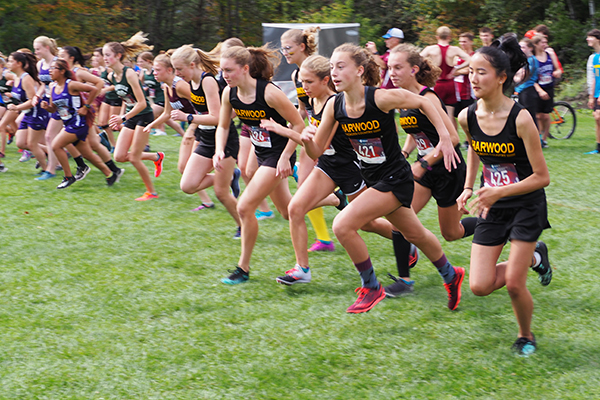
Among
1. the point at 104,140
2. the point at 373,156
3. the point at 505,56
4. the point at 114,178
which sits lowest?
the point at 114,178

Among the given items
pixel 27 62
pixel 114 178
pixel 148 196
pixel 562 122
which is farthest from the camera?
pixel 562 122

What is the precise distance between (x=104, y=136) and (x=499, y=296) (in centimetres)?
872

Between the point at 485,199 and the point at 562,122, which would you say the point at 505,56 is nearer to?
the point at 485,199

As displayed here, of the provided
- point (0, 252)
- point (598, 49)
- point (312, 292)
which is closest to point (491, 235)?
point (312, 292)

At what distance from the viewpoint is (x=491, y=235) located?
3.85 m

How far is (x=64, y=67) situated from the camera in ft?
29.2

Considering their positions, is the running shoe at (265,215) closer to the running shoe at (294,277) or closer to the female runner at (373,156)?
the running shoe at (294,277)

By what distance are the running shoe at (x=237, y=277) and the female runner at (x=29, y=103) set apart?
602 centimetres

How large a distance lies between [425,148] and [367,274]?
1.12 metres

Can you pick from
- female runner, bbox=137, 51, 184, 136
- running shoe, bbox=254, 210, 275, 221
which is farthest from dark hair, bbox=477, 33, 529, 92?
female runner, bbox=137, 51, 184, 136

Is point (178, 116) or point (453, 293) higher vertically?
point (178, 116)

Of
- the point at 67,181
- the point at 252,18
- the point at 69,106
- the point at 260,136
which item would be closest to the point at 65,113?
the point at 69,106

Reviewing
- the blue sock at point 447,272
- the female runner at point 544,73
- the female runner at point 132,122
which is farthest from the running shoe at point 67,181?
the female runner at point 544,73

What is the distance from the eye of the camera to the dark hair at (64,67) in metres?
8.82
